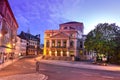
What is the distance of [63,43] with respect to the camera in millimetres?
92250

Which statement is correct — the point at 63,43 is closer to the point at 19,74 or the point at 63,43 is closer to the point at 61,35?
the point at 61,35

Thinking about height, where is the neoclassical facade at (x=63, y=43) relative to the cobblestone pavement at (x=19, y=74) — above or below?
above

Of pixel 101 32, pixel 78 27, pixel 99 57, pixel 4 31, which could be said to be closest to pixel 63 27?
pixel 78 27

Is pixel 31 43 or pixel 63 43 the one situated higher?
pixel 31 43

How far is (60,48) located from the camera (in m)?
91.8

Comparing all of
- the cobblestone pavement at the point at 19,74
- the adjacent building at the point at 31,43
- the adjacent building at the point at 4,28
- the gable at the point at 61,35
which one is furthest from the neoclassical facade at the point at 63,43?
the cobblestone pavement at the point at 19,74

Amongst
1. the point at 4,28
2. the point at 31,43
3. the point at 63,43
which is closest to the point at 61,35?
the point at 63,43

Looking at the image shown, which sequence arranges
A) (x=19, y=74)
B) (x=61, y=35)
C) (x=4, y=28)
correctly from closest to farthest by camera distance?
(x=19, y=74), (x=4, y=28), (x=61, y=35)

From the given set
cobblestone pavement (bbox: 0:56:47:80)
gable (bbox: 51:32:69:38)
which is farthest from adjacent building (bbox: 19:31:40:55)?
cobblestone pavement (bbox: 0:56:47:80)

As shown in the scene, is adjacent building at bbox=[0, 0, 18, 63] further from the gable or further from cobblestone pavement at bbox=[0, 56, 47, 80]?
the gable

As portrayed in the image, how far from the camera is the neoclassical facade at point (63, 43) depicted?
91.1m

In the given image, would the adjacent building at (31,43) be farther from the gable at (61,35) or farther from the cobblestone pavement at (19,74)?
the cobblestone pavement at (19,74)

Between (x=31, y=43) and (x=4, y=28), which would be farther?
(x=31, y=43)

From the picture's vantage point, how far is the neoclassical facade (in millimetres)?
91062
